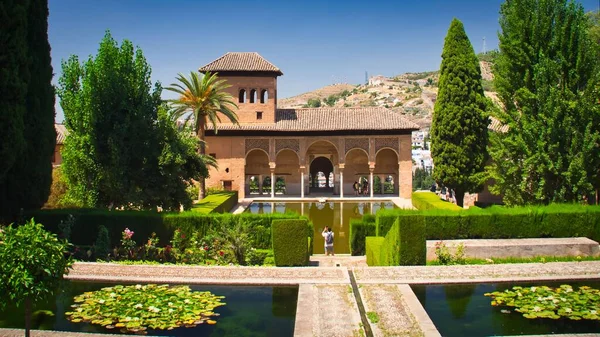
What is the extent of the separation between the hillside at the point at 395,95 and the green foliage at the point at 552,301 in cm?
9411

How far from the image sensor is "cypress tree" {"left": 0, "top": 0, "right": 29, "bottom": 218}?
13141 mm

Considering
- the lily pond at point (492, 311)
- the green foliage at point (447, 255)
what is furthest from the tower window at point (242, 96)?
the lily pond at point (492, 311)

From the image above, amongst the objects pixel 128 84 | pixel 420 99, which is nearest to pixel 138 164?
pixel 128 84

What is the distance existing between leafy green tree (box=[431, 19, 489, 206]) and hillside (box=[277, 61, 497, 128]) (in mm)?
78034

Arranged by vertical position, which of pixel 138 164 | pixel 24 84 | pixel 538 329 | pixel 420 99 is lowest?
pixel 538 329

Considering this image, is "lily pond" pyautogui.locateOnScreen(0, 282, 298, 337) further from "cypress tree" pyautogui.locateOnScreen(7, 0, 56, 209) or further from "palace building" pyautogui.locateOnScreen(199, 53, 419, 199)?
"palace building" pyautogui.locateOnScreen(199, 53, 419, 199)

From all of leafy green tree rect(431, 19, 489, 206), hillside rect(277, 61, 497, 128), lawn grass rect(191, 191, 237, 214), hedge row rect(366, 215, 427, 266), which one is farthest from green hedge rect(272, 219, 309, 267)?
hillside rect(277, 61, 497, 128)

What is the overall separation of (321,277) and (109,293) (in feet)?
12.6

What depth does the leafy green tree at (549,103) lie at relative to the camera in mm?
16391

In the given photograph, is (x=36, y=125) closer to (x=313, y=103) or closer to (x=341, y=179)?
(x=341, y=179)

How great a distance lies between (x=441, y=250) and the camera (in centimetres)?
1285

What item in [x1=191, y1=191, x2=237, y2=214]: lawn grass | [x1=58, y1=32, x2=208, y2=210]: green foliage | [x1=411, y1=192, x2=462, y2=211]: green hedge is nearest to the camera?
[x1=58, y1=32, x2=208, y2=210]: green foliage

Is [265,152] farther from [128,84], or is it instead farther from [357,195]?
[128,84]

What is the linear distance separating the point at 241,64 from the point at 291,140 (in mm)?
5796
